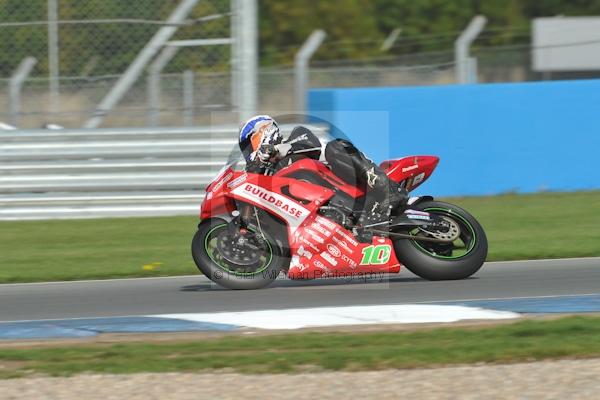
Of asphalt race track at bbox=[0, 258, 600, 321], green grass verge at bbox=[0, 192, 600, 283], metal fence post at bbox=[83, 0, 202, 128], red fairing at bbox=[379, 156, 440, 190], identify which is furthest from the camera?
metal fence post at bbox=[83, 0, 202, 128]

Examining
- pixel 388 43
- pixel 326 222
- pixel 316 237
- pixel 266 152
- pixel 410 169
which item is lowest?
pixel 316 237

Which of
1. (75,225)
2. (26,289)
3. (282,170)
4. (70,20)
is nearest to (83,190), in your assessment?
(75,225)

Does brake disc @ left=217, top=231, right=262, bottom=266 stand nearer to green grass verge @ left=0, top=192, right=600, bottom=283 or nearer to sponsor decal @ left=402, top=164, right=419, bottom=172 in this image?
sponsor decal @ left=402, top=164, right=419, bottom=172

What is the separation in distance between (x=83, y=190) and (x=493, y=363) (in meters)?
8.36

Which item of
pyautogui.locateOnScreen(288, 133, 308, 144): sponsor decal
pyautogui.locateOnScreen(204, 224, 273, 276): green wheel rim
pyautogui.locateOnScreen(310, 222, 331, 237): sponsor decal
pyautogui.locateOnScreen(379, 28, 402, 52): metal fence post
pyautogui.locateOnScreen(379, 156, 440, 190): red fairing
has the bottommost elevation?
pyautogui.locateOnScreen(204, 224, 273, 276): green wheel rim

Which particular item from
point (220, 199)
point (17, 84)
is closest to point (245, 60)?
point (17, 84)

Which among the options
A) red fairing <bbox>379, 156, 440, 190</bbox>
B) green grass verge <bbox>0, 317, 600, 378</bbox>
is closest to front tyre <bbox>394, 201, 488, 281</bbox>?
red fairing <bbox>379, 156, 440, 190</bbox>

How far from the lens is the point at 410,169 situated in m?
9.08

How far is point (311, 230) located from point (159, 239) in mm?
3843

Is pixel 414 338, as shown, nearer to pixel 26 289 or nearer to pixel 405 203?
pixel 405 203

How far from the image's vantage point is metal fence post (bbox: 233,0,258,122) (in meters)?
14.2

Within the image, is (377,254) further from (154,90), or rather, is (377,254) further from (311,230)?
(154,90)

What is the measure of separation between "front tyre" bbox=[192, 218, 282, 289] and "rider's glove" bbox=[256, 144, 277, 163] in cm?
55

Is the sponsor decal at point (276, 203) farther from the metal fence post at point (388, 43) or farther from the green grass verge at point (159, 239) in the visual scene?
the metal fence post at point (388, 43)
